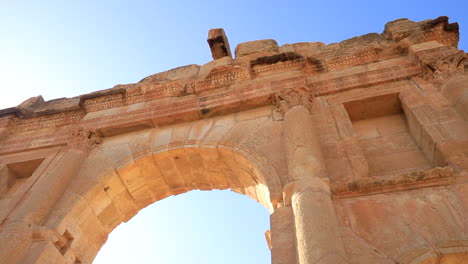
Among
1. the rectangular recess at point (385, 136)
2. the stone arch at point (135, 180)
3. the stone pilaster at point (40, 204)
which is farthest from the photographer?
the stone arch at point (135, 180)

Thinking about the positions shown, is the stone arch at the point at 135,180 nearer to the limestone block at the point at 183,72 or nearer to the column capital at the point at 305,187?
the column capital at the point at 305,187

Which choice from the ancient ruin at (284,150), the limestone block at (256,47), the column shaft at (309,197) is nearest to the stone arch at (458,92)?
the ancient ruin at (284,150)

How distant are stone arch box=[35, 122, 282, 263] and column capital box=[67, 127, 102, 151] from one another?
0.72ft

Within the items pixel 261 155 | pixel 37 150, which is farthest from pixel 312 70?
pixel 37 150

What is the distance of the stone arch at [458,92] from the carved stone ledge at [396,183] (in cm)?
142

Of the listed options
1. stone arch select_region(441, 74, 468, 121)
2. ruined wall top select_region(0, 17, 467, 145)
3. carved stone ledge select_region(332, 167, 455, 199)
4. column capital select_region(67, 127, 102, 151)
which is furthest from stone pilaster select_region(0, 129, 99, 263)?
stone arch select_region(441, 74, 468, 121)

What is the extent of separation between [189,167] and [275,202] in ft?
8.14

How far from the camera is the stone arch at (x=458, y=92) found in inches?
217

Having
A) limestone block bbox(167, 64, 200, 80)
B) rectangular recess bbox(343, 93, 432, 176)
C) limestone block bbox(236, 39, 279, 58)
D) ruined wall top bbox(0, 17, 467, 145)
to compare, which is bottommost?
rectangular recess bbox(343, 93, 432, 176)

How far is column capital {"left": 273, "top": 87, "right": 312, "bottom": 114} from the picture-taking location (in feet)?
21.5

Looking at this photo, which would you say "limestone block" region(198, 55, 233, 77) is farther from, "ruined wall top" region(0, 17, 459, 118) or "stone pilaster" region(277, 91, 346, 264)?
"stone pilaster" region(277, 91, 346, 264)

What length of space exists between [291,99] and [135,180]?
3270 millimetres

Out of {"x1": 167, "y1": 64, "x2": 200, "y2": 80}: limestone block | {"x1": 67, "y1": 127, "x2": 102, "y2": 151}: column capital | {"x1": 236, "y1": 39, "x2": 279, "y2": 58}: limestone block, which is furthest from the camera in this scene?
{"x1": 236, "y1": 39, "x2": 279, "y2": 58}: limestone block

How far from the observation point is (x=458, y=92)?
5.78 meters
